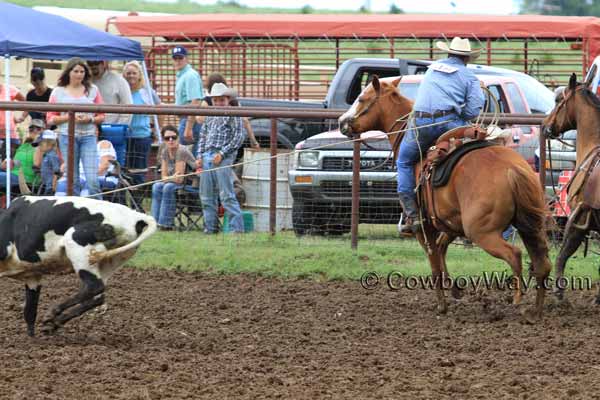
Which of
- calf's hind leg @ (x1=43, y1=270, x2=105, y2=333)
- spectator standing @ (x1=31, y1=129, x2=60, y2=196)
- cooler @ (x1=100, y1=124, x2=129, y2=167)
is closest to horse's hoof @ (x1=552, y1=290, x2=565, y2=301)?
calf's hind leg @ (x1=43, y1=270, x2=105, y2=333)

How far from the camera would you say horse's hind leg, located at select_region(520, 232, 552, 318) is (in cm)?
872

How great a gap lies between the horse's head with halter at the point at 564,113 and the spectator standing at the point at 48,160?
233 inches

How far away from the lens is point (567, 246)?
32.2ft

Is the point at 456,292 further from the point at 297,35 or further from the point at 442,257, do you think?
the point at 297,35

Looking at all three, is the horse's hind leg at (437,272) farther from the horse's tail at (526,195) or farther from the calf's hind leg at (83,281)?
the calf's hind leg at (83,281)

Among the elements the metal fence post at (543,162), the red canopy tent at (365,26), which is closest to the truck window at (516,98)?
the metal fence post at (543,162)

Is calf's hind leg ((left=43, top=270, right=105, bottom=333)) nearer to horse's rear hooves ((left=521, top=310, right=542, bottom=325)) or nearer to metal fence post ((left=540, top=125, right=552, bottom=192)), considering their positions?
horse's rear hooves ((left=521, top=310, right=542, bottom=325))

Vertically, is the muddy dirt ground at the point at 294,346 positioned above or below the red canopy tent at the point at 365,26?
below

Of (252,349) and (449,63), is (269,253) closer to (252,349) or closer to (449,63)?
(449,63)

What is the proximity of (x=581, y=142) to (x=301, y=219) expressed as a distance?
388 cm

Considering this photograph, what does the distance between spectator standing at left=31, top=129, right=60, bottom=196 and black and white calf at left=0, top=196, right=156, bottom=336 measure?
5.02 metres

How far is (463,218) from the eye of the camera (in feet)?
28.9

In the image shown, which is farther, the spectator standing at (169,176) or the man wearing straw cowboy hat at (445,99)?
the spectator standing at (169,176)

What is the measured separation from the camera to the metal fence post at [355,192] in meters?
11.9
